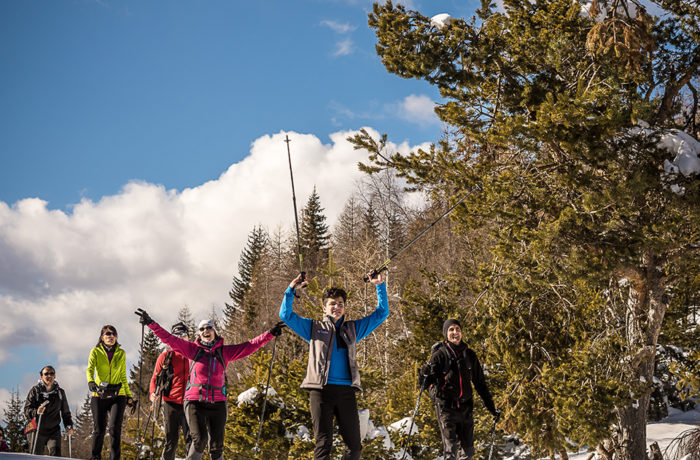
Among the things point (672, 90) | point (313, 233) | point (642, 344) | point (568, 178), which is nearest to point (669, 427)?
point (642, 344)

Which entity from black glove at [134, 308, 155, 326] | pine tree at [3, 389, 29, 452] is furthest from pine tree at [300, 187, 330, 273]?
black glove at [134, 308, 155, 326]

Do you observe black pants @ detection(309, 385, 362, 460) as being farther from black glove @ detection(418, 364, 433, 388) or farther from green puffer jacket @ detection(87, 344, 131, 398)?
green puffer jacket @ detection(87, 344, 131, 398)

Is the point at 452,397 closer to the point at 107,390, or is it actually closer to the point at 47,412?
the point at 107,390

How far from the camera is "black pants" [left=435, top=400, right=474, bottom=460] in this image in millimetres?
6164

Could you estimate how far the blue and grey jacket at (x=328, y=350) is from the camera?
485cm

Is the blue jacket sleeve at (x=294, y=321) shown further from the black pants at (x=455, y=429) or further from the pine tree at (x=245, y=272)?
the pine tree at (x=245, y=272)

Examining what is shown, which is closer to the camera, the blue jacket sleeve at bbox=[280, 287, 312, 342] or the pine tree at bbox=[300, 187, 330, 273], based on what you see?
the blue jacket sleeve at bbox=[280, 287, 312, 342]

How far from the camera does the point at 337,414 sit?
4.86 m

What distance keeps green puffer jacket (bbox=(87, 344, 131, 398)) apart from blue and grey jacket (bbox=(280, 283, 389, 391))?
353 cm

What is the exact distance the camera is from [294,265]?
137ft

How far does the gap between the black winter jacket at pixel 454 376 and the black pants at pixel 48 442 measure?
5.98 meters

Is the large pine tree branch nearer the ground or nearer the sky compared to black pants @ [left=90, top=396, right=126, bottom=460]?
nearer the sky

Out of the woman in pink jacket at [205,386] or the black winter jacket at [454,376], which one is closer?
the woman in pink jacket at [205,386]

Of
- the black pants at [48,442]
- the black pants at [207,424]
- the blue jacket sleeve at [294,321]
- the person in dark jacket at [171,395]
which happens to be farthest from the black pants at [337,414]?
the black pants at [48,442]
